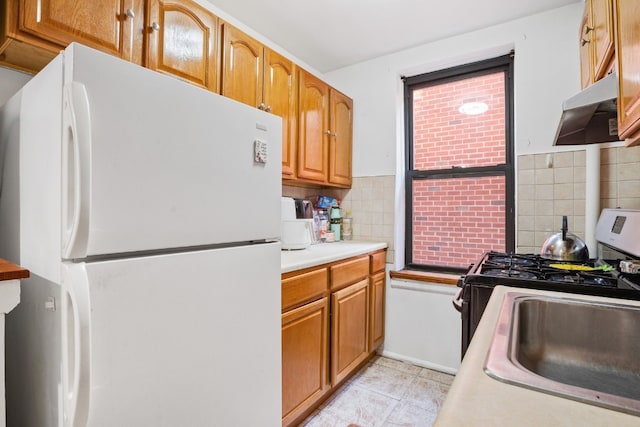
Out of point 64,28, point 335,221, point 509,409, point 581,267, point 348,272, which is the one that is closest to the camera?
point 509,409

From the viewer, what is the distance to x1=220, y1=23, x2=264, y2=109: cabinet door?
1.67m

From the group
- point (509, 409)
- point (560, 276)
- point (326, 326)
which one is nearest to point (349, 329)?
point (326, 326)

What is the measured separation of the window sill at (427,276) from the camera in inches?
90.2

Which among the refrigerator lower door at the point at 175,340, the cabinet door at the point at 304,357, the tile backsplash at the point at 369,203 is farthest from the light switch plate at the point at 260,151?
the tile backsplash at the point at 369,203

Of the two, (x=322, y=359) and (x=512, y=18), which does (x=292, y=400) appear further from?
(x=512, y=18)

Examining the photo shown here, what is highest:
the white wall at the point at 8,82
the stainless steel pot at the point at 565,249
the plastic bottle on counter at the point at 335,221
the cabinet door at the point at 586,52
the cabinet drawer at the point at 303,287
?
the cabinet door at the point at 586,52

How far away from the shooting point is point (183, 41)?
147cm

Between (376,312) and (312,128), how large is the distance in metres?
1.43

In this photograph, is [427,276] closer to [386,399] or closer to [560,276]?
[386,399]

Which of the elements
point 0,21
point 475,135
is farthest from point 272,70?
point 475,135

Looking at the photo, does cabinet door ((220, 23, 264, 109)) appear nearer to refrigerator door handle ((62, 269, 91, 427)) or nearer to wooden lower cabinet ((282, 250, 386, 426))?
wooden lower cabinet ((282, 250, 386, 426))

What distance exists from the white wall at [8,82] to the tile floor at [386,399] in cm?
201

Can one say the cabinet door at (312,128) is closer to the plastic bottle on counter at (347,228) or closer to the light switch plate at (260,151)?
the plastic bottle on counter at (347,228)

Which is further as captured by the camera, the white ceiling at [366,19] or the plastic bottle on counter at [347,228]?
the plastic bottle on counter at [347,228]
